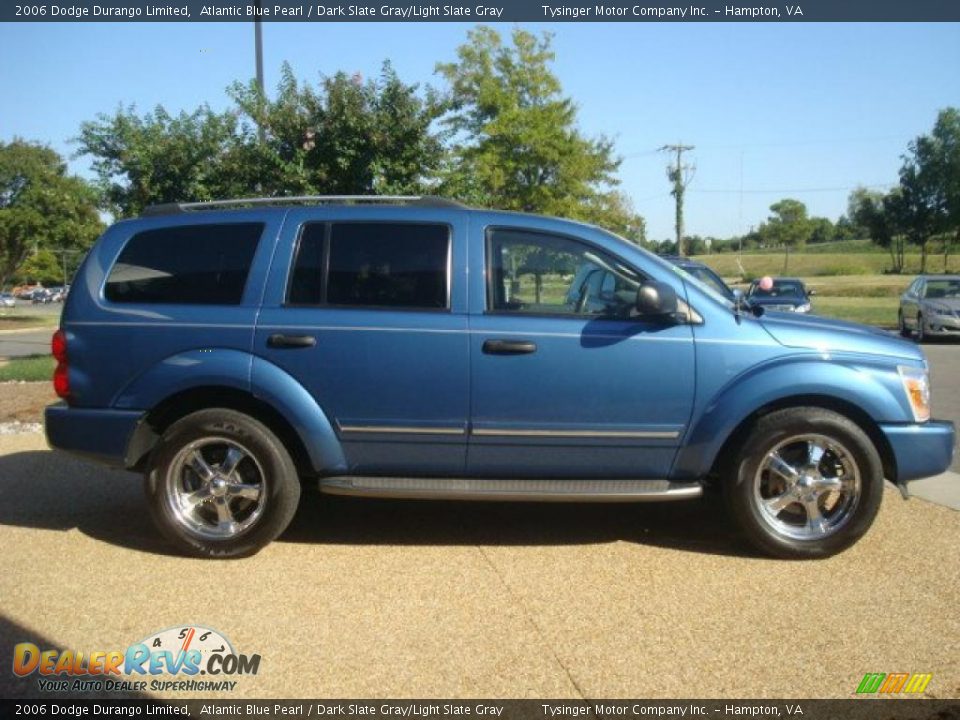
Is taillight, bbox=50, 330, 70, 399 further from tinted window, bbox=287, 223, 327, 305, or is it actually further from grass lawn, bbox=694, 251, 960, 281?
grass lawn, bbox=694, 251, 960, 281

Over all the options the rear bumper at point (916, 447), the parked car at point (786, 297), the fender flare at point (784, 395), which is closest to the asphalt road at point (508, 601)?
the rear bumper at point (916, 447)

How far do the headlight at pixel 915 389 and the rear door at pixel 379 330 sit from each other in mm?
2355

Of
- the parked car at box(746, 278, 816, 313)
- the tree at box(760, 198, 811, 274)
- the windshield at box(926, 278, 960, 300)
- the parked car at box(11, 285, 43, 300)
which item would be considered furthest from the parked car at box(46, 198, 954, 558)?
the tree at box(760, 198, 811, 274)

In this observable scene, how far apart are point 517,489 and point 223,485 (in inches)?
63.2

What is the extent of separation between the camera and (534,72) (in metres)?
25.6

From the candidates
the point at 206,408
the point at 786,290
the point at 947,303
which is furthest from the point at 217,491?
the point at 947,303

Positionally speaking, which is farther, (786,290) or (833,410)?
(786,290)

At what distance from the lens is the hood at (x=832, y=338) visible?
4715 millimetres

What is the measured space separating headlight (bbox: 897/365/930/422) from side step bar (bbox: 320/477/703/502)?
4.01 feet

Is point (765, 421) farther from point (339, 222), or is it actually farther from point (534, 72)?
point (534, 72)

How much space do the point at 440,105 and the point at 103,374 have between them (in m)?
6.89

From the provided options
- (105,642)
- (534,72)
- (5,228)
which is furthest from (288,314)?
(5,228)

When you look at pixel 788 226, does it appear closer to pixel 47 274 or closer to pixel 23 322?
pixel 47 274

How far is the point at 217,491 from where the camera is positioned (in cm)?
483
